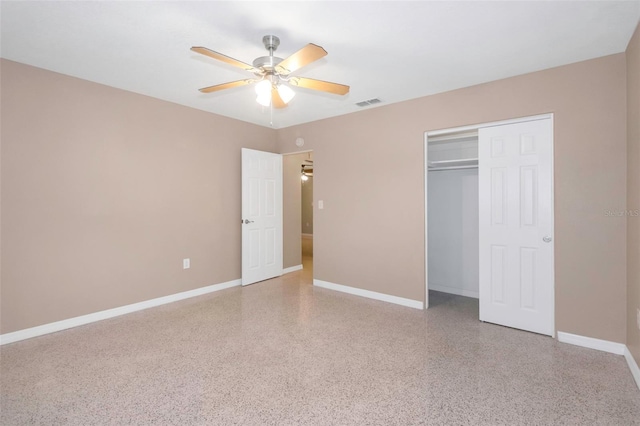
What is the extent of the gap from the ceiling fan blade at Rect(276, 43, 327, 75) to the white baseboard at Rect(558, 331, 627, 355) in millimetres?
3144

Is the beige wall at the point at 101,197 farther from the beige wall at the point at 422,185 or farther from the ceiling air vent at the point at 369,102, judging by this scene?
the ceiling air vent at the point at 369,102

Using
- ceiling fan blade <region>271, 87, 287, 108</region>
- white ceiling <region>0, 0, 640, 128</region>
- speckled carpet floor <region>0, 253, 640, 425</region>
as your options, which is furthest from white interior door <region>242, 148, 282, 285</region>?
ceiling fan blade <region>271, 87, 287, 108</region>

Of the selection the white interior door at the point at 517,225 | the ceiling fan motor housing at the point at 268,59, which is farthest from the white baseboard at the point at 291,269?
the ceiling fan motor housing at the point at 268,59

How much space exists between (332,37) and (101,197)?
112 inches

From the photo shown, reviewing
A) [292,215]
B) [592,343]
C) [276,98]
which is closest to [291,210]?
[292,215]

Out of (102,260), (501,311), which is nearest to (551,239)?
(501,311)

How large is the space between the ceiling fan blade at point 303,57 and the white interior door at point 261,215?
262 cm

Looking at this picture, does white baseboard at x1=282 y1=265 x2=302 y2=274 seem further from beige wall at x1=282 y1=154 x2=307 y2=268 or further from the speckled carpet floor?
the speckled carpet floor

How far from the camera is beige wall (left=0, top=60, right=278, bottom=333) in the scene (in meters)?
2.91

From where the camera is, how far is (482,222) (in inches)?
135

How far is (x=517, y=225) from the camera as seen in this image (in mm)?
3184

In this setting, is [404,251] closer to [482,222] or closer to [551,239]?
[482,222]

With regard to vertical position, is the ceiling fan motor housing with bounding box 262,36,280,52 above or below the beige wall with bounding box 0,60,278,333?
above

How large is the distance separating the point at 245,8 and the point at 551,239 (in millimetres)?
3186
